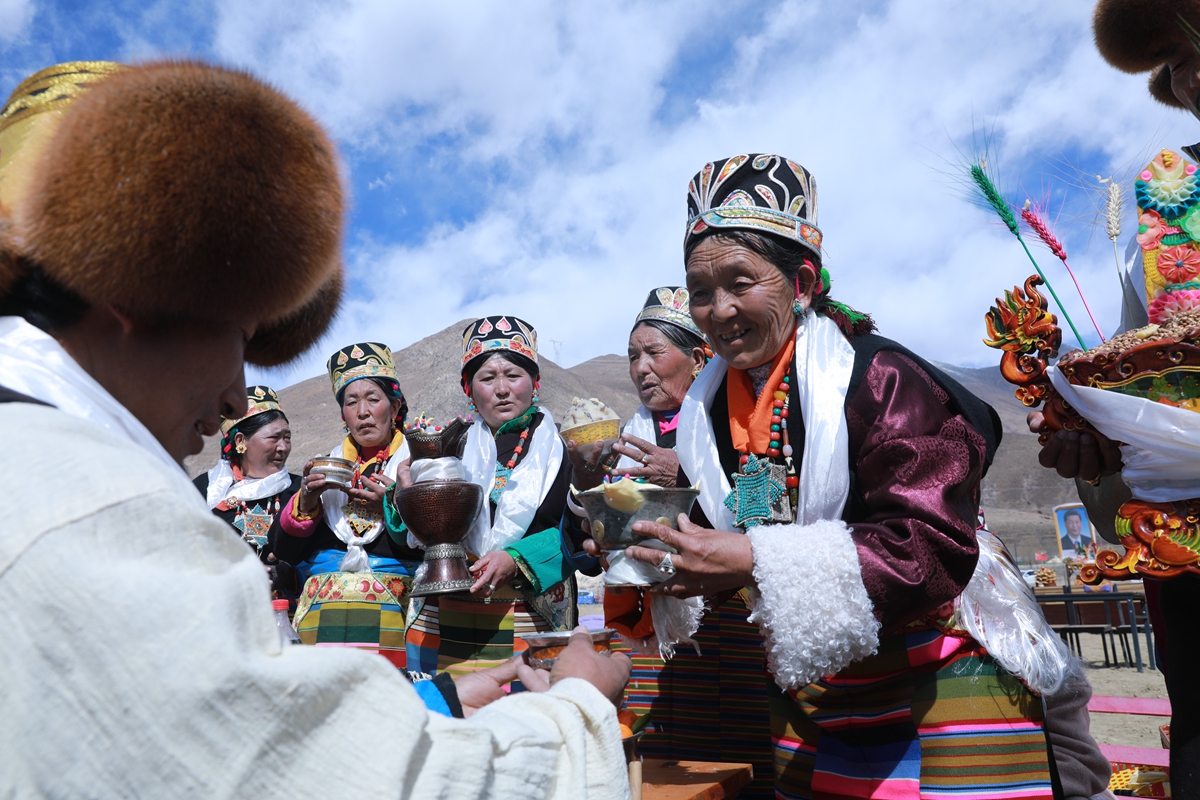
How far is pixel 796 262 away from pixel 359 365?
378 cm

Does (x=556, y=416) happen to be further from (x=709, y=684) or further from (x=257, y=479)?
(x=709, y=684)

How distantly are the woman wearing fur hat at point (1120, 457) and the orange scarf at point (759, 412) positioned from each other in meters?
0.86

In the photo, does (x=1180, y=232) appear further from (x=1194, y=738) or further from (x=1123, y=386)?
(x=1194, y=738)

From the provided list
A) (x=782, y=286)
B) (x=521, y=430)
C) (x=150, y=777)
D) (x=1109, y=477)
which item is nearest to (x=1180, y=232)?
(x=1109, y=477)

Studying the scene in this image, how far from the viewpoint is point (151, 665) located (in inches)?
36.5

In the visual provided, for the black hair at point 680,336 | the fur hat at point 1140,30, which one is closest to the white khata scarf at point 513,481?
the black hair at point 680,336

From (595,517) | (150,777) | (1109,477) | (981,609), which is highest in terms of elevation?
(1109,477)

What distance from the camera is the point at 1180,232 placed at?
8.20ft

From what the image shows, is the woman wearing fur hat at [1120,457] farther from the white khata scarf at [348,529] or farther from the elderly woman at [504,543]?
the white khata scarf at [348,529]

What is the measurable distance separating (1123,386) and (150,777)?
98.3 inches

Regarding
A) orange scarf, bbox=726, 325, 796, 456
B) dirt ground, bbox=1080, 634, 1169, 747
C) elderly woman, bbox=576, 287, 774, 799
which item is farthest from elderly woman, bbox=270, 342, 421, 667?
dirt ground, bbox=1080, 634, 1169, 747

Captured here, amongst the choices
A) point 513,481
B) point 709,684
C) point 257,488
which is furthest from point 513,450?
point 257,488

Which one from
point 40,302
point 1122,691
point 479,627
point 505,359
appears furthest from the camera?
point 1122,691

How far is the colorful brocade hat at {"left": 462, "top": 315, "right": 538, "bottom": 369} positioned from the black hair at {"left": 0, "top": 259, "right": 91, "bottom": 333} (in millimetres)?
3776
